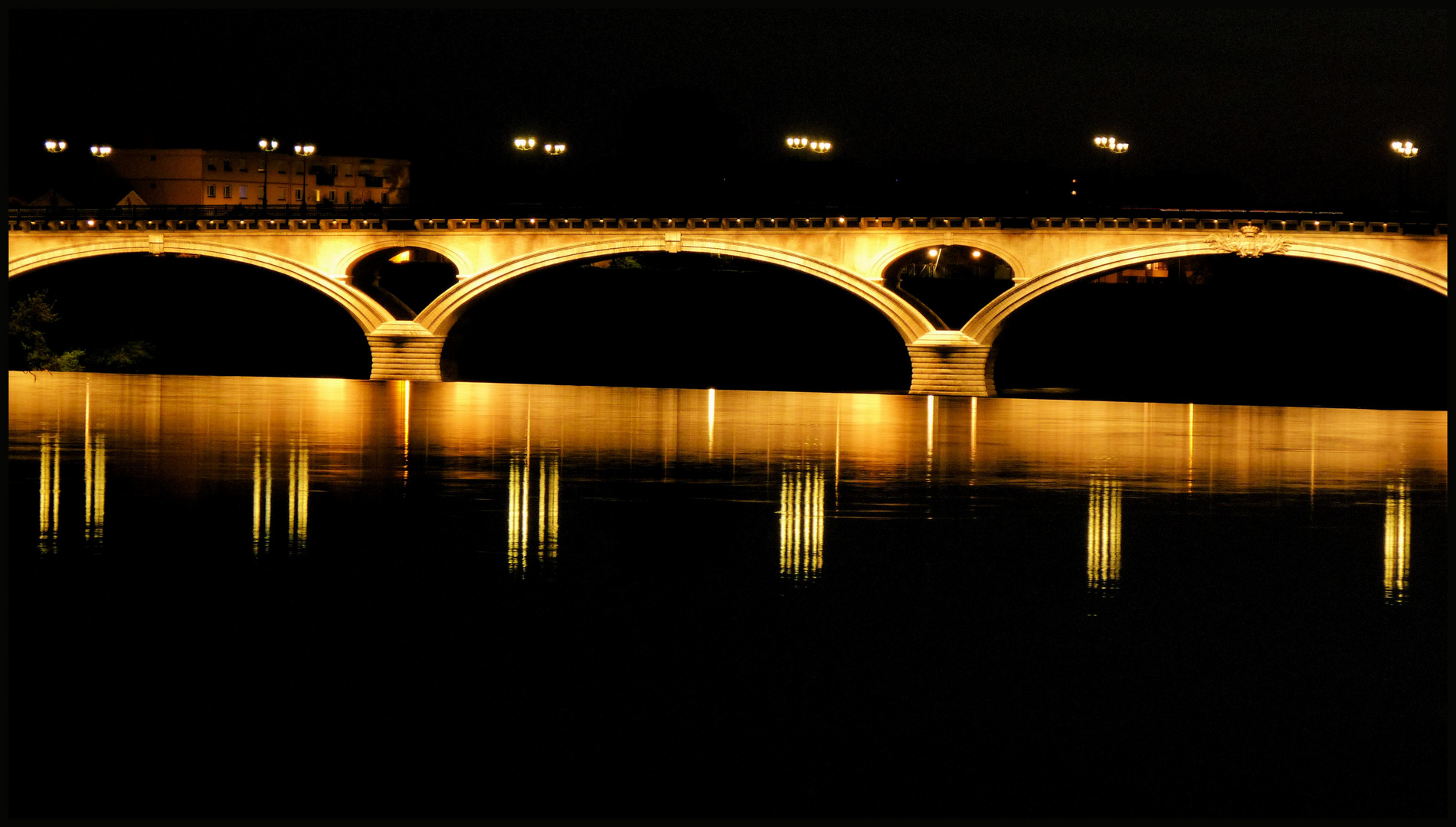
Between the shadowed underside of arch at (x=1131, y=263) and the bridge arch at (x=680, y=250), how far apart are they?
6.36 feet

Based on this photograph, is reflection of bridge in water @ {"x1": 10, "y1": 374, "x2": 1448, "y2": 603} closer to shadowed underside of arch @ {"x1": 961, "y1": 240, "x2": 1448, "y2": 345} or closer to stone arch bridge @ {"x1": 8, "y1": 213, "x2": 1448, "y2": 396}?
shadowed underside of arch @ {"x1": 961, "y1": 240, "x2": 1448, "y2": 345}

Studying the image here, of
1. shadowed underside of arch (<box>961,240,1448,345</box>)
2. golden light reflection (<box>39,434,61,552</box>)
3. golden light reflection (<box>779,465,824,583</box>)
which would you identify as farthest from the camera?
Result: shadowed underside of arch (<box>961,240,1448,345</box>)

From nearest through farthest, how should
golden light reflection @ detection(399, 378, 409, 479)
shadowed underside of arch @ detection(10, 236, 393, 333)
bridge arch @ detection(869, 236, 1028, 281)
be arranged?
golden light reflection @ detection(399, 378, 409, 479) → bridge arch @ detection(869, 236, 1028, 281) → shadowed underside of arch @ detection(10, 236, 393, 333)

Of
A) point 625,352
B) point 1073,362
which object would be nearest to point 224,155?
point 625,352

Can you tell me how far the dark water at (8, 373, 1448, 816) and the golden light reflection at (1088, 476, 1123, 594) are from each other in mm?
72

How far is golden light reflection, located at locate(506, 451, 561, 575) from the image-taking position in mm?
9984

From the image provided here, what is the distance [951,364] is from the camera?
53.1 metres

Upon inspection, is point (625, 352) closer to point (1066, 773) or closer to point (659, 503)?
point (659, 503)

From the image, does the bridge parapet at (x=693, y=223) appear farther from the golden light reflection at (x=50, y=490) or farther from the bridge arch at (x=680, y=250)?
the golden light reflection at (x=50, y=490)

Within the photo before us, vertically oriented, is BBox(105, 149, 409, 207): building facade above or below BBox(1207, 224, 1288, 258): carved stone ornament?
above

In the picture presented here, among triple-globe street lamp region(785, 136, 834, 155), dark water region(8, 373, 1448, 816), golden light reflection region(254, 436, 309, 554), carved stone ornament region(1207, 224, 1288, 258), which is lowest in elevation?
dark water region(8, 373, 1448, 816)

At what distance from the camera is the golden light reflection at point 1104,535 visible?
955 centimetres

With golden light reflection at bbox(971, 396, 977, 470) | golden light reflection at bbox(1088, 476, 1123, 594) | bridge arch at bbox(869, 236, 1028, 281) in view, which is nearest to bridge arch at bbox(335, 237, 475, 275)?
bridge arch at bbox(869, 236, 1028, 281)

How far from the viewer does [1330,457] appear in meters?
20.8
